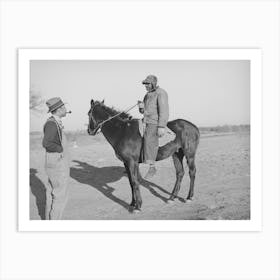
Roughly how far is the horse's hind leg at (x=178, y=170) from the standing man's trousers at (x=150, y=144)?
1.22 feet

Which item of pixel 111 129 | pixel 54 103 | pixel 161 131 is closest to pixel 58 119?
pixel 54 103

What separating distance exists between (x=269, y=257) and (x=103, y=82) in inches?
113

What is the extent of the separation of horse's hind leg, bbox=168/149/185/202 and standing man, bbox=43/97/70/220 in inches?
51.3

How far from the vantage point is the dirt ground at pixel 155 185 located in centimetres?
502

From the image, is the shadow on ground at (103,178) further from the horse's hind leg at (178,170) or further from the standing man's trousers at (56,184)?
the standing man's trousers at (56,184)

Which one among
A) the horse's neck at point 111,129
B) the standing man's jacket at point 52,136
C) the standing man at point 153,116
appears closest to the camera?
the standing man's jacket at point 52,136

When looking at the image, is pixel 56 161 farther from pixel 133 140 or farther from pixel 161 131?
pixel 161 131

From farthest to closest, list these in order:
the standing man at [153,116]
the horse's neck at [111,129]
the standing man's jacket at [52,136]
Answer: the horse's neck at [111,129] → the standing man at [153,116] → the standing man's jacket at [52,136]

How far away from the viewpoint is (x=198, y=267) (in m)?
4.86

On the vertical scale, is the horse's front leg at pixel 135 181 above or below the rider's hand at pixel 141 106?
below

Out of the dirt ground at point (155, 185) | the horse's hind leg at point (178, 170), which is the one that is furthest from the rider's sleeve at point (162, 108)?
the horse's hind leg at point (178, 170)

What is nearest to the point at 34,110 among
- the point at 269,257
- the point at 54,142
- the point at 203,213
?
the point at 54,142

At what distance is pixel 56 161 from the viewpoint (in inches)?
194
